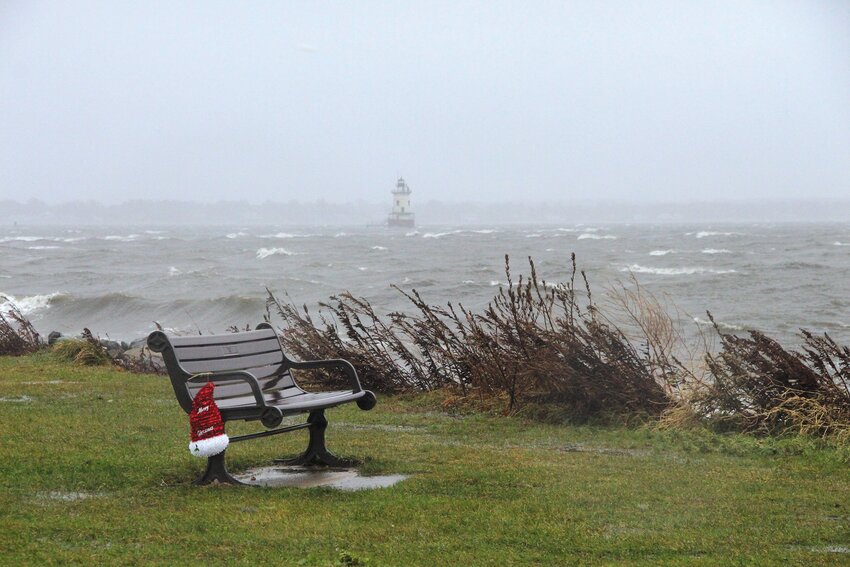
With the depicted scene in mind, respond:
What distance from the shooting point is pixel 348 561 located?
475 cm

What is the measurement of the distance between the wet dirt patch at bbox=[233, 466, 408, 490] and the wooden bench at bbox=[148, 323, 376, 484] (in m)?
0.18

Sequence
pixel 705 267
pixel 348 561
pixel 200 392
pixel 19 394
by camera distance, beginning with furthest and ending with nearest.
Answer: pixel 705 267 → pixel 19 394 → pixel 200 392 → pixel 348 561

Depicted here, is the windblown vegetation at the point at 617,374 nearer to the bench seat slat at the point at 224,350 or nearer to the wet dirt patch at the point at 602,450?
the wet dirt patch at the point at 602,450

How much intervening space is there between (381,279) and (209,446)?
3902cm

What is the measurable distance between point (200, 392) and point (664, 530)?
117 inches

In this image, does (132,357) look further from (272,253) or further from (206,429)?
(272,253)

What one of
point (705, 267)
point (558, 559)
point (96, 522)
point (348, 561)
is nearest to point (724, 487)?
point (558, 559)

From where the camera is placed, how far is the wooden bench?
6539 millimetres

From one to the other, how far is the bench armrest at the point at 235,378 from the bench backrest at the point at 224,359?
0.15ft

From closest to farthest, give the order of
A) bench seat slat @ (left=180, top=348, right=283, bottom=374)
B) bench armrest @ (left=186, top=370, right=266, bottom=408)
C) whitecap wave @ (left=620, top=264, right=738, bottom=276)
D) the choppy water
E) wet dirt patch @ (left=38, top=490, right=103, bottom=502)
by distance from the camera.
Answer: wet dirt patch @ (left=38, top=490, right=103, bottom=502) → bench armrest @ (left=186, top=370, right=266, bottom=408) → bench seat slat @ (left=180, top=348, right=283, bottom=374) → the choppy water → whitecap wave @ (left=620, top=264, right=738, bottom=276)

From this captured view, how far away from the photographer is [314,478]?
22.4ft

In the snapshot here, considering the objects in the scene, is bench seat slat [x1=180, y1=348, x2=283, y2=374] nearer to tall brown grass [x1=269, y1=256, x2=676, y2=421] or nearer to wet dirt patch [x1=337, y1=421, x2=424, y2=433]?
wet dirt patch [x1=337, y1=421, x2=424, y2=433]

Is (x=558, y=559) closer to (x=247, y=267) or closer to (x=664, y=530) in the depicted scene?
(x=664, y=530)

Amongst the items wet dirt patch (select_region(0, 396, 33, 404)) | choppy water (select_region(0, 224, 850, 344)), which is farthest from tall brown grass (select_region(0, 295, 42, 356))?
wet dirt patch (select_region(0, 396, 33, 404))
